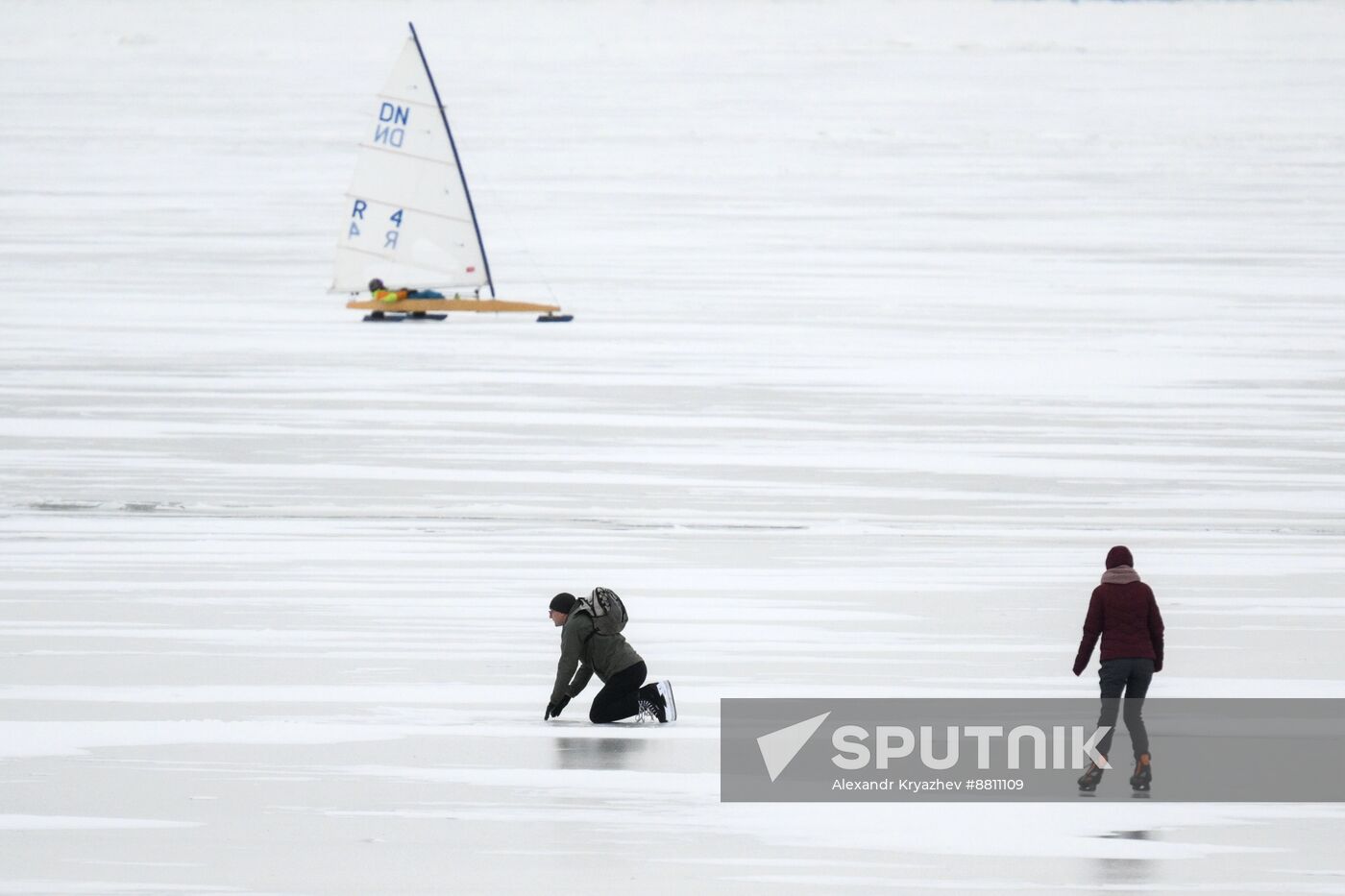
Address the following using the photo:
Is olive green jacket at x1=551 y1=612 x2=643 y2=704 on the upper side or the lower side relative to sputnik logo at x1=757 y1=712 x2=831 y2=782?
upper

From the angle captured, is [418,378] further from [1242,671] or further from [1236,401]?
[1242,671]

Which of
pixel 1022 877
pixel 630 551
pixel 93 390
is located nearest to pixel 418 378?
pixel 93 390

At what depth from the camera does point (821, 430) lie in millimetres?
22281

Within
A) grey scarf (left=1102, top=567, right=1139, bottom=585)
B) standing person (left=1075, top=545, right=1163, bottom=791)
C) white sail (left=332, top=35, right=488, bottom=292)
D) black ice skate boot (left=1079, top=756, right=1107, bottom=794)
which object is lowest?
black ice skate boot (left=1079, top=756, right=1107, bottom=794)

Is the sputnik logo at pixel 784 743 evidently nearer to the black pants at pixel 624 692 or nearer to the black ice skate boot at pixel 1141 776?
the black pants at pixel 624 692

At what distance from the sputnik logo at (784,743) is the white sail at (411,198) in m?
24.9

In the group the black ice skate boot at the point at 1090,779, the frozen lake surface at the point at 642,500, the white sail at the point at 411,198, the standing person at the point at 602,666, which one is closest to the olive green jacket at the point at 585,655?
the standing person at the point at 602,666

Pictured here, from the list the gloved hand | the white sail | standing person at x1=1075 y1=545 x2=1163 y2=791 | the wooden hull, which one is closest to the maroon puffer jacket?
standing person at x1=1075 y1=545 x2=1163 y2=791

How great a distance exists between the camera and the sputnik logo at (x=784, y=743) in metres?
10.6

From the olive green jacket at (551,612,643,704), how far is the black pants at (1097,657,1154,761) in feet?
7.76

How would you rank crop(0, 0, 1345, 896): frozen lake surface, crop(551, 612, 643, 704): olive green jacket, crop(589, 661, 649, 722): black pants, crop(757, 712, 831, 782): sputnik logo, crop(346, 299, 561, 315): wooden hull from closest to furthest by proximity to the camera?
crop(0, 0, 1345, 896): frozen lake surface < crop(757, 712, 831, 782): sputnik logo < crop(551, 612, 643, 704): olive green jacket < crop(589, 661, 649, 722): black pants < crop(346, 299, 561, 315): wooden hull

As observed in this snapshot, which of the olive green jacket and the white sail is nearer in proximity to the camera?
the olive green jacket

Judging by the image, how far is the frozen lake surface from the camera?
Answer: 9.71 m

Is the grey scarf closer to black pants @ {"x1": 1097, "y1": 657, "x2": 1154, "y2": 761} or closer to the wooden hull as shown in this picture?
black pants @ {"x1": 1097, "y1": 657, "x2": 1154, "y2": 761}
